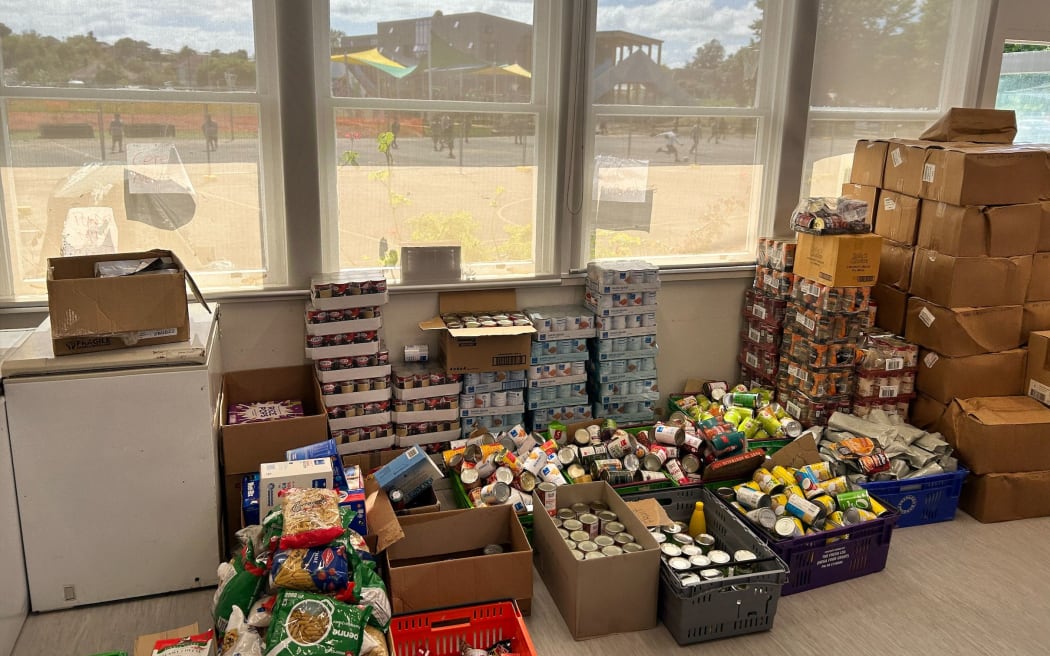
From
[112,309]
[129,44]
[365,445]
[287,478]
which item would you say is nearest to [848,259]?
[365,445]

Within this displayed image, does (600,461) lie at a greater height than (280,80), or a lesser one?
lesser

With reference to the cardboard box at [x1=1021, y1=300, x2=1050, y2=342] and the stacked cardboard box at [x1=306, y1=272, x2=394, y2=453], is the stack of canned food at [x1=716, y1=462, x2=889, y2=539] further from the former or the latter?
the stacked cardboard box at [x1=306, y1=272, x2=394, y2=453]

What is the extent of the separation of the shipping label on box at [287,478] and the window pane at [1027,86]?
4.49m

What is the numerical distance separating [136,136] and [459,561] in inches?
92.5

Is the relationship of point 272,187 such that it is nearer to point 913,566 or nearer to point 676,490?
point 676,490

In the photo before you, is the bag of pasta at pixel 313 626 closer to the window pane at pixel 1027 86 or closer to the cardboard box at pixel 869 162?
the cardboard box at pixel 869 162

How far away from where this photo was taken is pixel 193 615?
112 inches

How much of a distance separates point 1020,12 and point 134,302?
4.94m

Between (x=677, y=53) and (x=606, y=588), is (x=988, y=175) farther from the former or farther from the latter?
(x=606, y=588)

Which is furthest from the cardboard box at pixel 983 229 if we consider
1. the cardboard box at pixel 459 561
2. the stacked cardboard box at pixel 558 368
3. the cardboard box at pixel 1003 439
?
the cardboard box at pixel 459 561

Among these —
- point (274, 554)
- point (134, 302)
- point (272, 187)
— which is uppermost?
point (272, 187)

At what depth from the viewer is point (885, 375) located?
3924 mm

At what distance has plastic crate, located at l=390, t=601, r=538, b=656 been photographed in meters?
2.52

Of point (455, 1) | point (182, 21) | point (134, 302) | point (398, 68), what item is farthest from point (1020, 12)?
point (134, 302)
